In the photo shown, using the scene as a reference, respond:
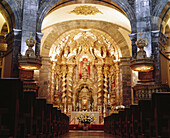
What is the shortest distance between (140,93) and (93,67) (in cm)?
922

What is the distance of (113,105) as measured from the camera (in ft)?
64.3

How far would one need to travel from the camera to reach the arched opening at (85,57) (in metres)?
18.4

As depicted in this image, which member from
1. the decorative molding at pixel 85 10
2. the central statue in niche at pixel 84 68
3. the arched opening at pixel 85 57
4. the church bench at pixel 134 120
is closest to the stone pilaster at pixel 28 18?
the arched opening at pixel 85 57

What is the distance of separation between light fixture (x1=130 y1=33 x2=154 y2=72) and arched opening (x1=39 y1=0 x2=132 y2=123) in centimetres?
505

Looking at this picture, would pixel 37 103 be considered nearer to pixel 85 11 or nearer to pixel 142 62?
pixel 142 62

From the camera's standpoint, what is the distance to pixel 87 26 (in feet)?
65.1

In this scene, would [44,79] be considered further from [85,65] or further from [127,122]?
[127,122]

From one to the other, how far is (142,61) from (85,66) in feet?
31.5

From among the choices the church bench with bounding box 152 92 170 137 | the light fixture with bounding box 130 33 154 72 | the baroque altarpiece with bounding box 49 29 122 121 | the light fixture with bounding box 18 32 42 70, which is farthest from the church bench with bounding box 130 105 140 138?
the baroque altarpiece with bounding box 49 29 122 121

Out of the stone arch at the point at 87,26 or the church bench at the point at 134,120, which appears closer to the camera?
the church bench at the point at 134,120

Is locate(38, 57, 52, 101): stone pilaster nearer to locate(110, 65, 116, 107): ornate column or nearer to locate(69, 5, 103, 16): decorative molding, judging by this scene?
locate(69, 5, 103, 16): decorative molding

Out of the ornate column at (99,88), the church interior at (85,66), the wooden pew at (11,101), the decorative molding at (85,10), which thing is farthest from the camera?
the ornate column at (99,88)

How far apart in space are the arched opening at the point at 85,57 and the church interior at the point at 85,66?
3.0 inches

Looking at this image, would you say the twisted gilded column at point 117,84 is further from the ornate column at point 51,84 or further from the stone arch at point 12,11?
the stone arch at point 12,11
